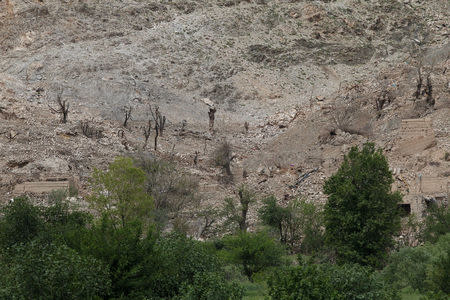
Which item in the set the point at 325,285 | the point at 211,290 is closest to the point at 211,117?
the point at 211,290

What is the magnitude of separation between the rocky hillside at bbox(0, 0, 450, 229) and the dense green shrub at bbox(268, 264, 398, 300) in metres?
17.0

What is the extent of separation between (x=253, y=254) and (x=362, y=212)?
4.32 m

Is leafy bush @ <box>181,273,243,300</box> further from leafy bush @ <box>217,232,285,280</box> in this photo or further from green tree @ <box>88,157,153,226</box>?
green tree @ <box>88,157,153,226</box>

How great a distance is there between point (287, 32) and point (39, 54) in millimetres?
21430

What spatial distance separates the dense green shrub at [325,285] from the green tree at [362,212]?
8761 millimetres

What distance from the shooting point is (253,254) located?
27.8 metres

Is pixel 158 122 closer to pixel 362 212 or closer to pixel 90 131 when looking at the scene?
pixel 90 131

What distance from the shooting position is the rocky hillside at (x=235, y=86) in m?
39.2

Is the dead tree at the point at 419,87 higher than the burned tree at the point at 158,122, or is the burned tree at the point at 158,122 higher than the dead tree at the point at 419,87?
the dead tree at the point at 419,87

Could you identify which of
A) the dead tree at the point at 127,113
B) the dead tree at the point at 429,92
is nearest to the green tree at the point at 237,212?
the dead tree at the point at 429,92

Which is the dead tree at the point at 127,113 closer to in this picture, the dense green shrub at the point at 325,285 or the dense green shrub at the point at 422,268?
the dense green shrub at the point at 422,268

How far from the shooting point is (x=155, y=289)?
18.6 metres

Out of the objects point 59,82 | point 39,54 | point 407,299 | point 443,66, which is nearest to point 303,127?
point 443,66

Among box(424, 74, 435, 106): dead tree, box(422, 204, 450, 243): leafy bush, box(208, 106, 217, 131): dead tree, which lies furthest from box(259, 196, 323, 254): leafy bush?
box(208, 106, 217, 131): dead tree
